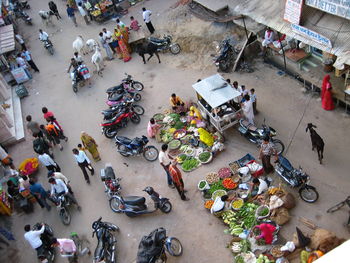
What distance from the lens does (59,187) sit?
11.3m

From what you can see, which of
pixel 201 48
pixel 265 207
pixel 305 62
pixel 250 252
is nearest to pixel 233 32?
pixel 201 48

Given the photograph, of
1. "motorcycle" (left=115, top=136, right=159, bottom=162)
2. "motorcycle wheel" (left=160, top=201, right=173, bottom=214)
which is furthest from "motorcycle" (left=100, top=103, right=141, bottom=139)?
"motorcycle wheel" (left=160, top=201, right=173, bottom=214)

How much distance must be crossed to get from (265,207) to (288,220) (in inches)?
28.2

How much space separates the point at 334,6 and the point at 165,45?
964 cm

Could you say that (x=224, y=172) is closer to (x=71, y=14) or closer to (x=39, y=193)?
(x=39, y=193)

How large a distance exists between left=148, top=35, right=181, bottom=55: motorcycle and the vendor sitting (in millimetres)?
9828

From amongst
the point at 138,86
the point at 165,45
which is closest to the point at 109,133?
the point at 138,86

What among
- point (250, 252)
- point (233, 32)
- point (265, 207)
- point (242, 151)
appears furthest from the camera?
point (233, 32)

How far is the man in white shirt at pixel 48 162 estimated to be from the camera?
40.8 feet

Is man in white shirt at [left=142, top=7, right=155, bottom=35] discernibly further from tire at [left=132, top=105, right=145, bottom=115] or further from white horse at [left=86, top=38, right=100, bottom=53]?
tire at [left=132, top=105, right=145, bottom=115]

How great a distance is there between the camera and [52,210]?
12289mm

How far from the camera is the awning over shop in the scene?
19530mm

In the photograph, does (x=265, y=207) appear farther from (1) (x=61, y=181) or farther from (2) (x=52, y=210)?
(2) (x=52, y=210)

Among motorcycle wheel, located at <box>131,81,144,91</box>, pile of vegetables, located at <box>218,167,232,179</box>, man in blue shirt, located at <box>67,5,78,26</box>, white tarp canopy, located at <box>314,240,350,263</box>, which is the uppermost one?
white tarp canopy, located at <box>314,240,350,263</box>
